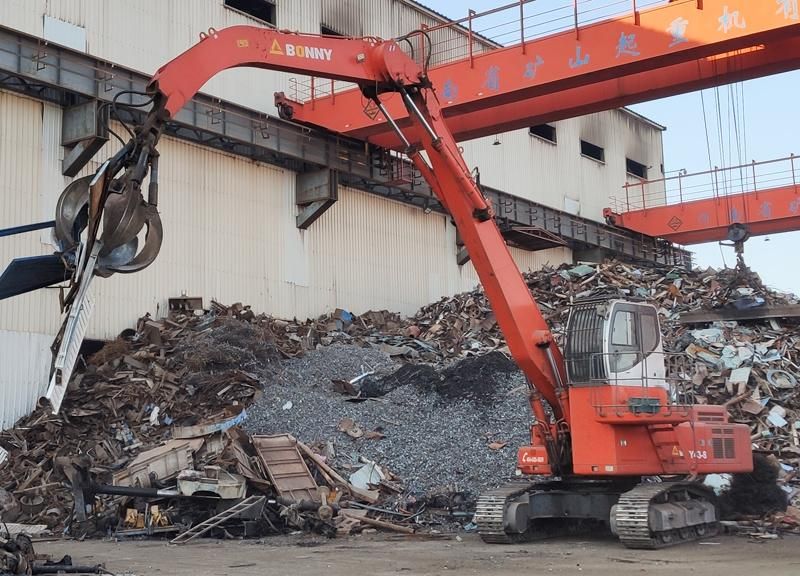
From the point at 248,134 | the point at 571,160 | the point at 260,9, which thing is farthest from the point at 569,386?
the point at 571,160

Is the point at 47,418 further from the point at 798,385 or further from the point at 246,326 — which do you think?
the point at 798,385

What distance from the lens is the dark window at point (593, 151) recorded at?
131 feet

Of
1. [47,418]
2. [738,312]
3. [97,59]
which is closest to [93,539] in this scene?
[47,418]

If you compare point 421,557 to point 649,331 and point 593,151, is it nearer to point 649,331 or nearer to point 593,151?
point 649,331

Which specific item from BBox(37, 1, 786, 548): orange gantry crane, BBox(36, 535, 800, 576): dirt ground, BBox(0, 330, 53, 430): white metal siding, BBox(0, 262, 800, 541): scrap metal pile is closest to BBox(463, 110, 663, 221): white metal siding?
BBox(0, 262, 800, 541): scrap metal pile

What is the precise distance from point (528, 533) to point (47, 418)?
10552 millimetres

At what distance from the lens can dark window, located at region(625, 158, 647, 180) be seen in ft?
140

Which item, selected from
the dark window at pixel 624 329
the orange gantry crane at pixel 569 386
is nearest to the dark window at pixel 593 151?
the orange gantry crane at pixel 569 386

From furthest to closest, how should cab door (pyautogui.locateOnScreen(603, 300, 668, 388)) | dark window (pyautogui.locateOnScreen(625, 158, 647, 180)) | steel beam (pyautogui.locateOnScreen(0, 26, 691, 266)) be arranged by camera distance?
dark window (pyautogui.locateOnScreen(625, 158, 647, 180)) < steel beam (pyautogui.locateOnScreen(0, 26, 691, 266)) < cab door (pyautogui.locateOnScreen(603, 300, 668, 388))

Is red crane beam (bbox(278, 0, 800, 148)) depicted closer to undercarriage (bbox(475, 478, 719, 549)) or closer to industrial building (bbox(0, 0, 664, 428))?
industrial building (bbox(0, 0, 664, 428))

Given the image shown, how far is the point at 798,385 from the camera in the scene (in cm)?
2038

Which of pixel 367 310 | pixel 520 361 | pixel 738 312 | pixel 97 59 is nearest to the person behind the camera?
pixel 520 361

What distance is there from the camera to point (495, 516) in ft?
41.7

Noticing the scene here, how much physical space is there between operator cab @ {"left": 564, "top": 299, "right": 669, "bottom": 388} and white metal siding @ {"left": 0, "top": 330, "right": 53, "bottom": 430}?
1227cm
